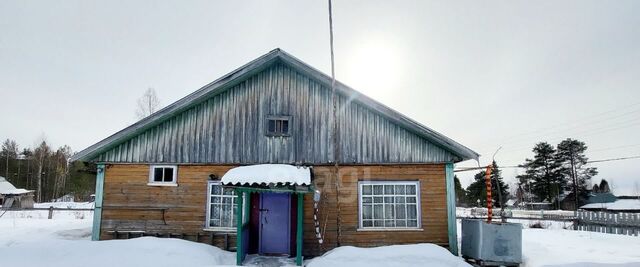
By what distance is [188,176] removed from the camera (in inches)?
428

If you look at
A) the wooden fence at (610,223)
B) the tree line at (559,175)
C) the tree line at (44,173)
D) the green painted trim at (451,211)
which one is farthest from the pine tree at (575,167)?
the tree line at (44,173)

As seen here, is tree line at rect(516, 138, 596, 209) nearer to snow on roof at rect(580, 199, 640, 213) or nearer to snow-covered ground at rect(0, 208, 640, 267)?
snow on roof at rect(580, 199, 640, 213)

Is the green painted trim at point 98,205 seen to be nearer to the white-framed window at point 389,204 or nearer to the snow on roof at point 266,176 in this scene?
the snow on roof at point 266,176

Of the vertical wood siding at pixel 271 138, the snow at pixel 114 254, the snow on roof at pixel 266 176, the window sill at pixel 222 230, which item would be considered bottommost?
the snow at pixel 114 254

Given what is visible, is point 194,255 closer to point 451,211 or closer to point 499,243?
point 451,211

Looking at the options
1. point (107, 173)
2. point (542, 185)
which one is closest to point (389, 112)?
point (107, 173)

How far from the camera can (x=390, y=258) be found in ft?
28.8

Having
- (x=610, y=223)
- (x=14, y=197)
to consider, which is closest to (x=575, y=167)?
(x=610, y=223)

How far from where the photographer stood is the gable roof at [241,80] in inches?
413

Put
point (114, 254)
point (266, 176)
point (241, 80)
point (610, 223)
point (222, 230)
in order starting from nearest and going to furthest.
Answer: point (114, 254) → point (266, 176) → point (222, 230) → point (241, 80) → point (610, 223)

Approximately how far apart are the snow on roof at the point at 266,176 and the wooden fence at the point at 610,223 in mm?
16256

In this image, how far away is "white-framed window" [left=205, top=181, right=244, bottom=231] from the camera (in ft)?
35.2

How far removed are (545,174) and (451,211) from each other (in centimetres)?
4214

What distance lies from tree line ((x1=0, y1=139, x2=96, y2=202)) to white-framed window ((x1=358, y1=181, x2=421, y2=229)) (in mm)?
43036
